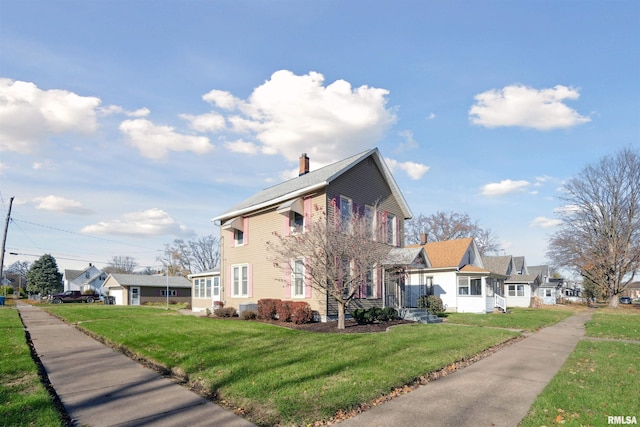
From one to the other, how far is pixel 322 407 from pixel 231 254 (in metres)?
19.3

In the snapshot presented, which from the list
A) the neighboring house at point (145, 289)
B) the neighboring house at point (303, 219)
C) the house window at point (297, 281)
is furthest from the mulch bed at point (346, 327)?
the neighboring house at point (145, 289)

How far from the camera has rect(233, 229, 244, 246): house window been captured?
78.2 ft

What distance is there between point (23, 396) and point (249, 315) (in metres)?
12.9

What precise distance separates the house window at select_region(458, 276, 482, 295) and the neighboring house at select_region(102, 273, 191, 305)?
36.0 metres

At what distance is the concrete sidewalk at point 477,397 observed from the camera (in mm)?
5535

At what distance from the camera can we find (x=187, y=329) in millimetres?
13742

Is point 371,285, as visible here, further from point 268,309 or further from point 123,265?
point 123,265

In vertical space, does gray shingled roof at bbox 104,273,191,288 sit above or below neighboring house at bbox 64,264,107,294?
above

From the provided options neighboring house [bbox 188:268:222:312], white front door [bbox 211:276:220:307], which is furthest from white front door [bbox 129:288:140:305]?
white front door [bbox 211:276:220:307]

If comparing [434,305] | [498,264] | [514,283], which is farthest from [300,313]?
[514,283]

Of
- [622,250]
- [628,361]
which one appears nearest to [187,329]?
[628,361]

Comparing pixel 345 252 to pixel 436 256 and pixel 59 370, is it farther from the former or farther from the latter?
pixel 436 256

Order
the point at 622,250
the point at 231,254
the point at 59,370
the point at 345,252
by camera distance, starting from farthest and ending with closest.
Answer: the point at 622,250, the point at 231,254, the point at 345,252, the point at 59,370

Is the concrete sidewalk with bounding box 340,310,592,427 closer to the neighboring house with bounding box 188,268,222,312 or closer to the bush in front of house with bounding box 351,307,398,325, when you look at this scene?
the bush in front of house with bounding box 351,307,398,325
